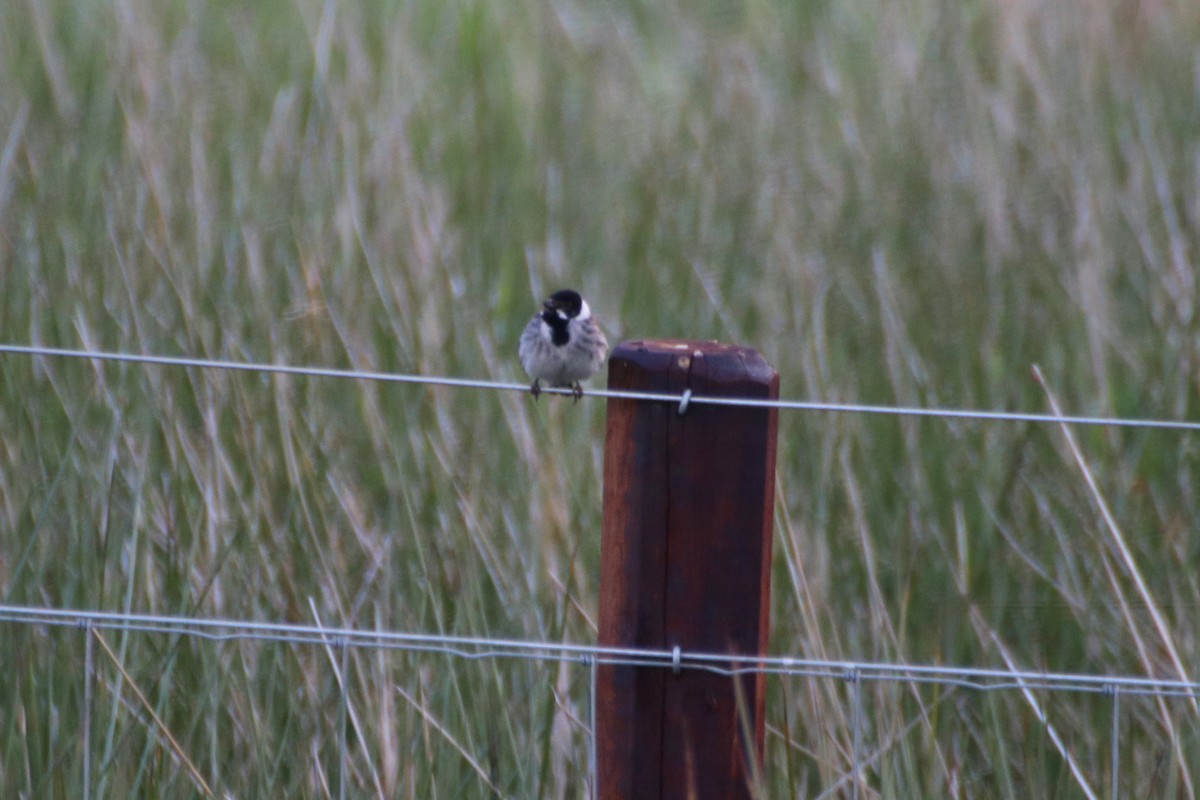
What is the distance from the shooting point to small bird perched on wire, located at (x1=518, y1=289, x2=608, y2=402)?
351cm

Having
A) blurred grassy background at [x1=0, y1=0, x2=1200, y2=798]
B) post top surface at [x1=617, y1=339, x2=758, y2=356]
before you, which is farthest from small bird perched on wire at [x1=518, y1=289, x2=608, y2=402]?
post top surface at [x1=617, y1=339, x2=758, y2=356]

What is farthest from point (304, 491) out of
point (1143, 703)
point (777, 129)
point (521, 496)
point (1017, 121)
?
point (1017, 121)

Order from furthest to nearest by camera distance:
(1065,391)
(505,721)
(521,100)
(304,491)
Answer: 1. (521,100)
2. (1065,391)
3. (304,491)
4. (505,721)

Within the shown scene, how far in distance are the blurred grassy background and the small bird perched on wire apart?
0.18 m

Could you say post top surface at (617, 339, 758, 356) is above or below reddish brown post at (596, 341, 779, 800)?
above

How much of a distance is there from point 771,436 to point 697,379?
132mm

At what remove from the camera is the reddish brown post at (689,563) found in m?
2.04

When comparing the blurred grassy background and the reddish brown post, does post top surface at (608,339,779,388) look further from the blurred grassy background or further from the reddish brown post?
the blurred grassy background

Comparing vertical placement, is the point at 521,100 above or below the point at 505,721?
above

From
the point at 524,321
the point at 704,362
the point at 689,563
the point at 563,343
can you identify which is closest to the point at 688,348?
the point at 704,362

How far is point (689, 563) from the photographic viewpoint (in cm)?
205

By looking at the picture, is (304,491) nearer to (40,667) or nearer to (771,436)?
(40,667)

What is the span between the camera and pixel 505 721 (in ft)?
9.21

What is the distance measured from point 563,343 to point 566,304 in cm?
11
